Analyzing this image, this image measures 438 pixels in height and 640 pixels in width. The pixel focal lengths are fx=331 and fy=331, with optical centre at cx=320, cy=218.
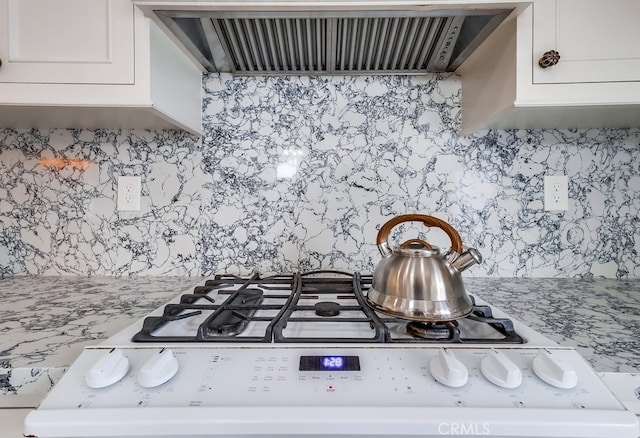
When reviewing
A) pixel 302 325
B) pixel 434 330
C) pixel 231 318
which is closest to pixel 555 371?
pixel 434 330

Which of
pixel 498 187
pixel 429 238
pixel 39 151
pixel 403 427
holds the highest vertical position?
pixel 39 151

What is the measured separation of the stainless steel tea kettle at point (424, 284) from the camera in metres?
0.62

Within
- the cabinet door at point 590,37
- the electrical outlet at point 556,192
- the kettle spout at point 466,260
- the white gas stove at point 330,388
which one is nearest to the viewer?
the white gas stove at point 330,388

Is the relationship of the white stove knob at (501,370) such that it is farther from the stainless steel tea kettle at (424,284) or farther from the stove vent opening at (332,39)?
the stove vent opening at (332,39)

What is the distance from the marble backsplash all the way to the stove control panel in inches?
25.3

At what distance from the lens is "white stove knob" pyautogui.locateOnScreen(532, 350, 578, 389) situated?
0.46 metres

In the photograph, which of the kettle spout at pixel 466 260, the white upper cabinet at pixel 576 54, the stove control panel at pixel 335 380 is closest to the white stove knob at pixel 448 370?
the stove control panel at pixel 335 380

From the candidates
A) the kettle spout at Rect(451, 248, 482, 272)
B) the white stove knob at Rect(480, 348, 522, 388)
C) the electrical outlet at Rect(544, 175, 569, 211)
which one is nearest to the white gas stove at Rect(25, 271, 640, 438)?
the white stove knob at Rect(480, 348, 522, 388)

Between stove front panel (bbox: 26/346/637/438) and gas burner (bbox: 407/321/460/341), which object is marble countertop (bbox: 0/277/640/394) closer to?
stove front panel (bbox: 26/346/637/438)

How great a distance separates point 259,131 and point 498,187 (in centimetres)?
85

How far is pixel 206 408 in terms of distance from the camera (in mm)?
436

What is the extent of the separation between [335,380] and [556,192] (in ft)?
3.50

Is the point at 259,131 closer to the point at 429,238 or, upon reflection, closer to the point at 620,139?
the point at 429,238

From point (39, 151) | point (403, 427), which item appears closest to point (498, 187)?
point (403, 427)
